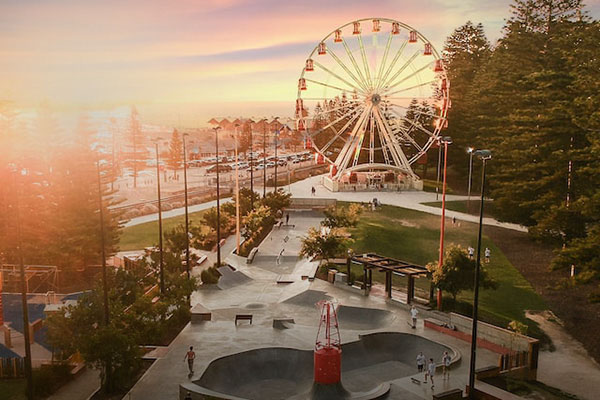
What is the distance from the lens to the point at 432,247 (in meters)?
43.1

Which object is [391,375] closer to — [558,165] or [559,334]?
[559,334]

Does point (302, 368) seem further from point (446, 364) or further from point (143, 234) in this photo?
point (143, 234)

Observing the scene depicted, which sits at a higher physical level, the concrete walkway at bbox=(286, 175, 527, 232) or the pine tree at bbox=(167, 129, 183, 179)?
the pine tree at bbox=(167, 129, 183, 179)

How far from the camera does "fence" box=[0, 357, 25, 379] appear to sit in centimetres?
2058

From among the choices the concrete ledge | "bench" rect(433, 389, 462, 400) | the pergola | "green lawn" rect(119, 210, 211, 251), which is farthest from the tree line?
"green lawn" rect(119, 210, 211, 251)

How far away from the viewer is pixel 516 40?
164 ft

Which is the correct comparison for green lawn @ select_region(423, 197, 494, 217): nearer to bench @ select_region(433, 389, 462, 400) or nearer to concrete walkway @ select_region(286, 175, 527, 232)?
concrete walkway @ select_region(286, 175, 527, 232)

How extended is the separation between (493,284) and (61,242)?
82.3 feet

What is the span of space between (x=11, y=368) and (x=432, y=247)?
3085 centimetres

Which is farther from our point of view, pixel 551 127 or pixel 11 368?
pixel 551 127

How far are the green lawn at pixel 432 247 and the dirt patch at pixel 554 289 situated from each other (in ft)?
2.44

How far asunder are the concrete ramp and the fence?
14.2 meters

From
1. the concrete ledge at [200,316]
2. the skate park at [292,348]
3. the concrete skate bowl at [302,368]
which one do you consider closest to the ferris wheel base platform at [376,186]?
the skate park at [292,348]

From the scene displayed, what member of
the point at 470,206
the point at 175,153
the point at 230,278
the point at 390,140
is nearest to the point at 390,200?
the point at 470,206
